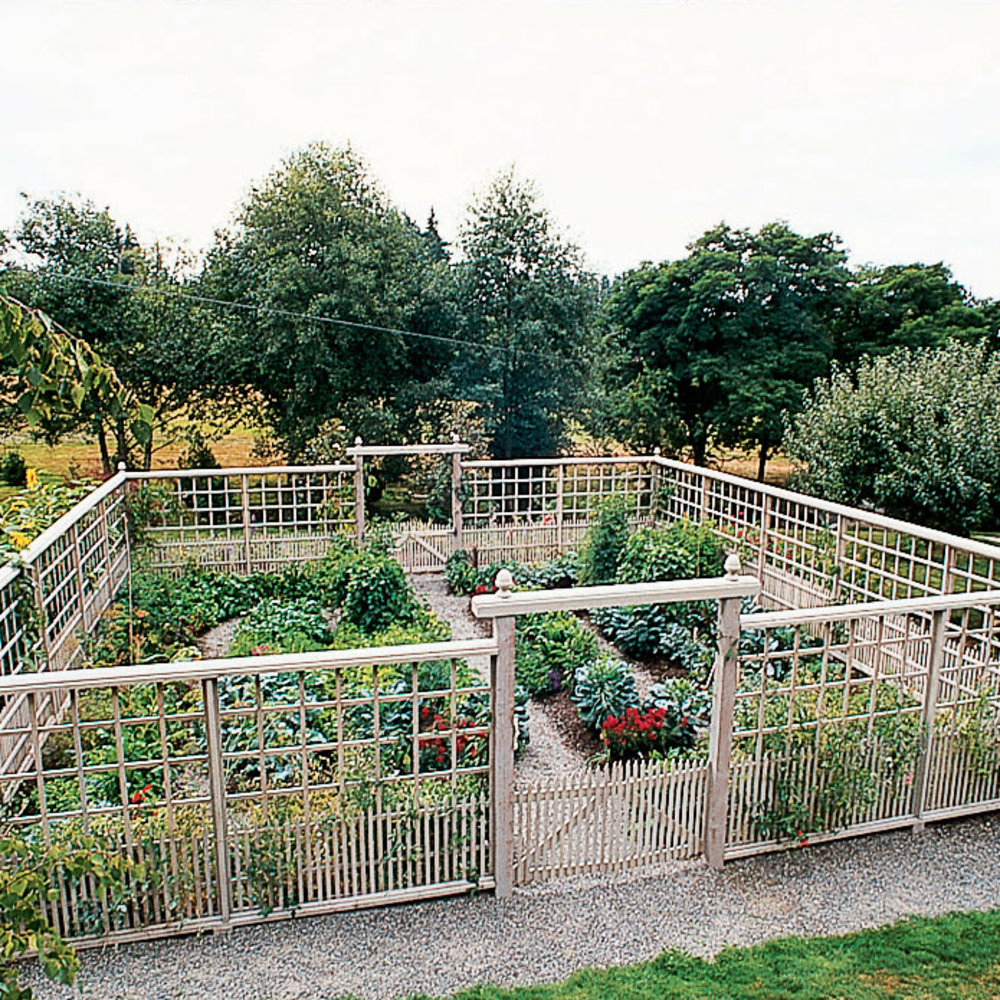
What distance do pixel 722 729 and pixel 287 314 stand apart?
34.3 ft

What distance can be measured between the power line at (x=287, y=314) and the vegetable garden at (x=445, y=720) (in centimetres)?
486

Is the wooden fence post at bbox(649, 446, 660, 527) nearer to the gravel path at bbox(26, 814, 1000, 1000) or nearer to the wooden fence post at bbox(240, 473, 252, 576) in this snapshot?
the wooden fence post at bbox(240, 473, 252, 576)

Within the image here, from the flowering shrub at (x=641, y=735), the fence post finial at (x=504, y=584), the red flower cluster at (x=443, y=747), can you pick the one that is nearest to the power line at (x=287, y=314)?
the red flower cluster at (x=443, y=747)

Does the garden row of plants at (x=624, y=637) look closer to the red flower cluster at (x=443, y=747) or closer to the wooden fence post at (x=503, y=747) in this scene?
the red flower cluster at (x=443, y=747)

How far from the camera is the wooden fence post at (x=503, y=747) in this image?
12.4ft

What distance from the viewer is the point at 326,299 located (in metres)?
12.7

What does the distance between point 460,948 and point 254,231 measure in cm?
1235

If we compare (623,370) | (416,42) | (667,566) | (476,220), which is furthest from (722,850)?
(623,370)

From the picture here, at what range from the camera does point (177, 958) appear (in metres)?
3.54

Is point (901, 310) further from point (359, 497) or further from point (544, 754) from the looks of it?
point (544, 754)

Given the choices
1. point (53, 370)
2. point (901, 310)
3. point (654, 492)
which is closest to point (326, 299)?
point (654, 492)

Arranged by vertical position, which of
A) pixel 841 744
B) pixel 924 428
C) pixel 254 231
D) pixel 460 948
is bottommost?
pixel 460 948

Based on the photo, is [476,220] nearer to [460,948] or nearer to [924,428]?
[924,428]

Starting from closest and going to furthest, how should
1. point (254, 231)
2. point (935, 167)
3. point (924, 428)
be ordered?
point (924, 428)
point (935, 167)
point (254, 231)
